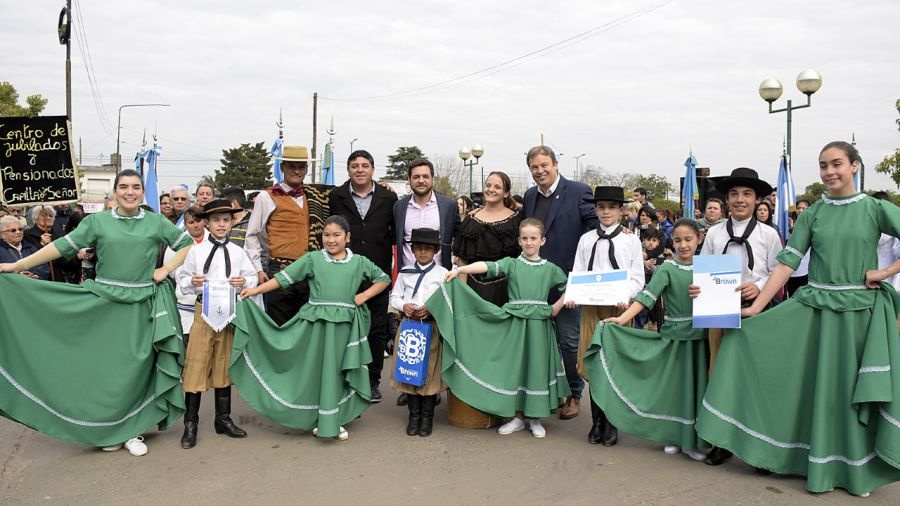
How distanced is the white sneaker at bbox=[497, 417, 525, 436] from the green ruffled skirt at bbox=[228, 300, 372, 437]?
1.20m

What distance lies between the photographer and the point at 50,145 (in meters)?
8.75

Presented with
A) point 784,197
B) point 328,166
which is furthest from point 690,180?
point 328,166

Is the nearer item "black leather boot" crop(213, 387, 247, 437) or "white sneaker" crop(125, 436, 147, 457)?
"white sneaker" crop(125, 436, 147, 457)

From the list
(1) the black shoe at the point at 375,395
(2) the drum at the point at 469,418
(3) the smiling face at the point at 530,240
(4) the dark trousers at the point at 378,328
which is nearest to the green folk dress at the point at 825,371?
(3) the smiling face at the point at 530,240

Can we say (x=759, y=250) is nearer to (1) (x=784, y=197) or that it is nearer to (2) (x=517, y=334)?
(2) (x=517, y=334)

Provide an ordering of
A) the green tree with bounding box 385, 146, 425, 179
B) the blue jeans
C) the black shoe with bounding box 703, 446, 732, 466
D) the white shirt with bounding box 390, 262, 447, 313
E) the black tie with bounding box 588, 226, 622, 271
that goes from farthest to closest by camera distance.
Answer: the green tree with bounding box 385, 146, 425, 179, the blue jeans, the white shirt with bounding box 390, 262, 447, 313, the black tie with bounding box 588, 226, 622, 271, the black shoe with bounding box 703, 446, 732, 466

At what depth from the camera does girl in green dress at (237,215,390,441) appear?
5.64m

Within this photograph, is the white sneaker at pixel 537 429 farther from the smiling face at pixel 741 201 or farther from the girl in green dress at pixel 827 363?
the smiling face at pixel 741 201

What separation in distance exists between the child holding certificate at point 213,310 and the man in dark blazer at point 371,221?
1.23m

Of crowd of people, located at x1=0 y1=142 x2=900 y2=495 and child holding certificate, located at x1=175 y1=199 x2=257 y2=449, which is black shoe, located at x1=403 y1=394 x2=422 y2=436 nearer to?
crowd of people, located at x1=0 y1=142 x2=900 y2=495

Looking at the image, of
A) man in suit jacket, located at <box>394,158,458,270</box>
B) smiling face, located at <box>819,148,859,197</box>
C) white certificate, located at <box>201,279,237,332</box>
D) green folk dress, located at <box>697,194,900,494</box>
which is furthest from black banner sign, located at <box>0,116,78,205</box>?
smiling face, located at <box>819,148,859,197</box>

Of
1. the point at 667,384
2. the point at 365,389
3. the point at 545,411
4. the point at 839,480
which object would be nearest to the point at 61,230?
the point at 365,389

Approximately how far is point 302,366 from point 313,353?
143mm

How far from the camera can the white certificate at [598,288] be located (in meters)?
5.52
